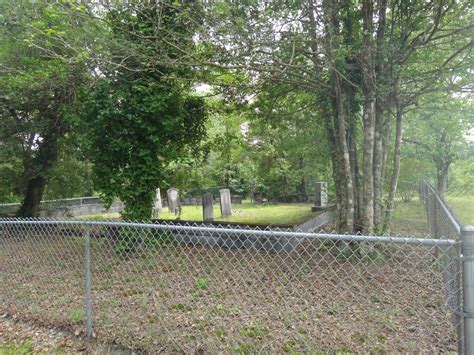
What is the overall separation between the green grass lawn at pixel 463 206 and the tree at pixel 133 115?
884 cm

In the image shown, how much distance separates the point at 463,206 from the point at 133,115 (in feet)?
38.6

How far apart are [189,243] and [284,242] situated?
2342 millimetres

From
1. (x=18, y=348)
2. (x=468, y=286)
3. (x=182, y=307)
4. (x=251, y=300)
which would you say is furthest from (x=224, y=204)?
(x=468, y=286)

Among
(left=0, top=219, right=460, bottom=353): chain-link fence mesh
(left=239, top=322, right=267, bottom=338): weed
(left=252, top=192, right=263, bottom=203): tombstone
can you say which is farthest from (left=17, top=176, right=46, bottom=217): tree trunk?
(left=252, top=192, right=263, bottom=203): tombstone

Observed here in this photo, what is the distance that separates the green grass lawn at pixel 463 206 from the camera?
1006 centimetres

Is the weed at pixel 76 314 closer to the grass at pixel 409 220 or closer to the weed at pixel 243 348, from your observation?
the weed at pixel 243 348

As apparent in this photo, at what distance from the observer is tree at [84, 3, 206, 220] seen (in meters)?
6.01

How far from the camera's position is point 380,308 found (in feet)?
12.8

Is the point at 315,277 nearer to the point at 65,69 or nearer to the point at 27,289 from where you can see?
the point at 27,289

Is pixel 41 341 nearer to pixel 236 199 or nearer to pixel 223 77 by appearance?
pixel 223 77

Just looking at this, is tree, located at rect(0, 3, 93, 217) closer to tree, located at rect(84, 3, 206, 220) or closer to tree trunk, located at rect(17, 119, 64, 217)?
tree trunk, located at rect(17, 119, 64, 217)

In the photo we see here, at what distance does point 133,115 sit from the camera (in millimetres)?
6359

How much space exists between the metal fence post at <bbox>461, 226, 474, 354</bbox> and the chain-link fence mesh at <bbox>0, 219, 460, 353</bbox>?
0.15 meters

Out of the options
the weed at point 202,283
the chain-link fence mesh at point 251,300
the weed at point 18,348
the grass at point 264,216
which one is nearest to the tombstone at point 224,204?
the grass at point 264,216
